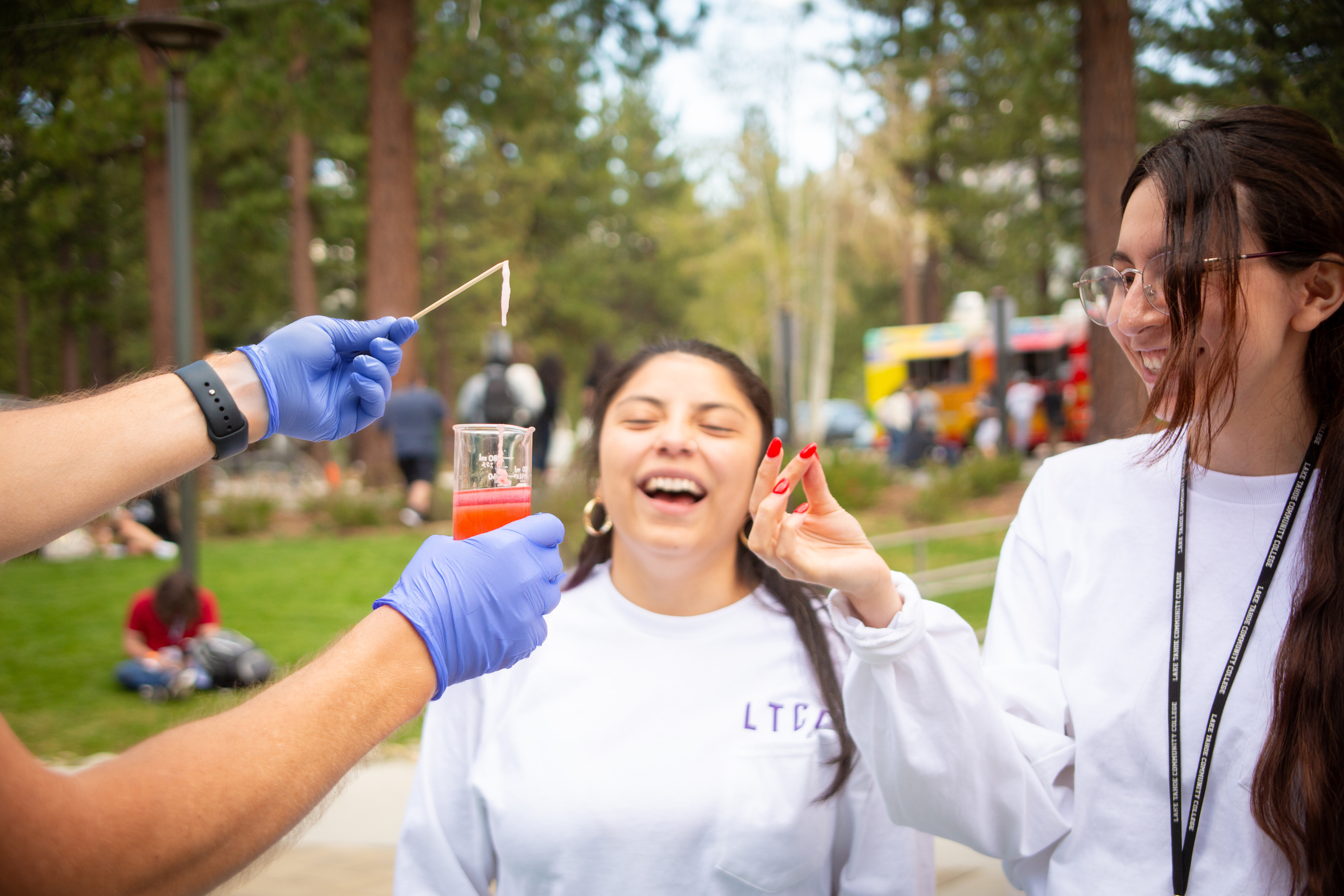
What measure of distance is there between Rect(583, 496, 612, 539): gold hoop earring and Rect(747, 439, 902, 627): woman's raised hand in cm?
84

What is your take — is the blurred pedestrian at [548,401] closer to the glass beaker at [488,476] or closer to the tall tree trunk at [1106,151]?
the tall tree trunk at [1106,151]

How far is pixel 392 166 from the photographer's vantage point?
459 inches

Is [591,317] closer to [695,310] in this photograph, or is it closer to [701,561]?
[695,310]

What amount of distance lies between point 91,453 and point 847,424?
2981 cm

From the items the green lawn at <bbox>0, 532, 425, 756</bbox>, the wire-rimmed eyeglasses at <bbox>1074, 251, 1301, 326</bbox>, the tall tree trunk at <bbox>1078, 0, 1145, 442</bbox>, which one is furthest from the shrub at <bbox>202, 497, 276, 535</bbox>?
the wire-rimmed eyeglasses at <bbox>1074, 251, 1301, 326</bbox>

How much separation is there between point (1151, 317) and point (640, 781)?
1380mm

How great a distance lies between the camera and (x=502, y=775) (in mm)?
1988

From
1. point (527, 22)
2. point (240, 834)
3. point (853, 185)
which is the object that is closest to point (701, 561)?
point (240, 834)

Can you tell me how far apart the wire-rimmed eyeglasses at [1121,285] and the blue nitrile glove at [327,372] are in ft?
4.56

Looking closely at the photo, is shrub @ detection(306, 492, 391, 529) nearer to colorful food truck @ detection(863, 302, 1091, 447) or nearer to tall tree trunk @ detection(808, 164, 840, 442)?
colorful food truck @ detection(863, 302, 1091, 447)

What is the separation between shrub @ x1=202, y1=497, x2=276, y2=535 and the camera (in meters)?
11.2

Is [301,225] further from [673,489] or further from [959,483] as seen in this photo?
[673,489]

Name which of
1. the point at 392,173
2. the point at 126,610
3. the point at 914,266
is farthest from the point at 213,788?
the point at 914,266

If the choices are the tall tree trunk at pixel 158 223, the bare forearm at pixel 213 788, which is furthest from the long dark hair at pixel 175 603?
the bare forearm at pixel 213 788
